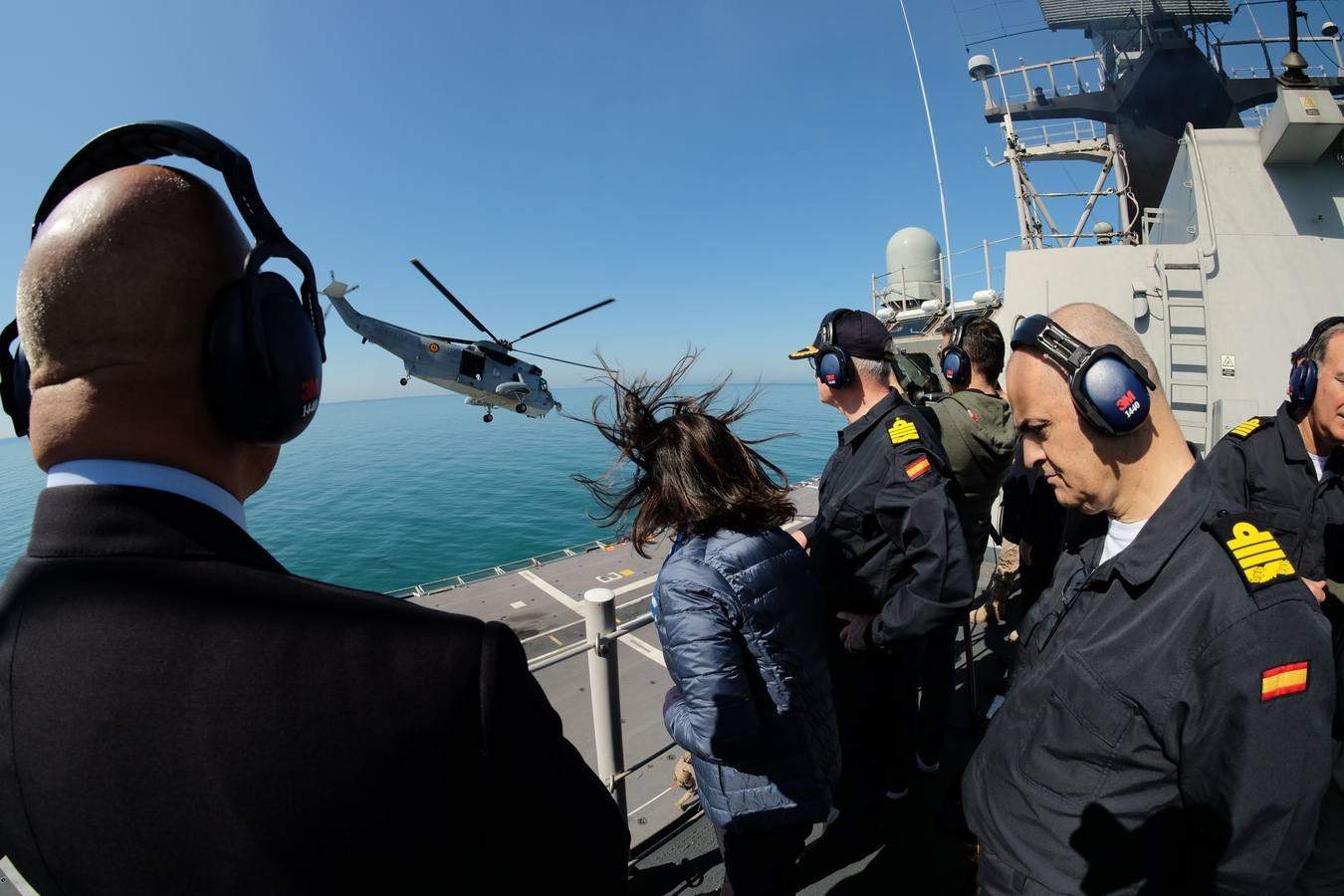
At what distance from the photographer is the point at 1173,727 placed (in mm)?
1226

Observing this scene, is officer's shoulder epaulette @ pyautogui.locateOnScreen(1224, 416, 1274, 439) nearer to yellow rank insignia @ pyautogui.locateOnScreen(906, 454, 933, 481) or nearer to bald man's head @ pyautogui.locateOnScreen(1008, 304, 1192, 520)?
yellow rank insignia @ pyautogui.locateOnScreen(906, 454, 933, 481)

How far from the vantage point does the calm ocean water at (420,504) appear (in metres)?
23.2

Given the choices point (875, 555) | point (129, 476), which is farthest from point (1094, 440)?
point (129, 476)

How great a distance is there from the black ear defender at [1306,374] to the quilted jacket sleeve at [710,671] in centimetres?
314

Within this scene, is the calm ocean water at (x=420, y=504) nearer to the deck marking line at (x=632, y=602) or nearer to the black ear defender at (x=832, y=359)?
the deck marking line at (x=632, y=602)

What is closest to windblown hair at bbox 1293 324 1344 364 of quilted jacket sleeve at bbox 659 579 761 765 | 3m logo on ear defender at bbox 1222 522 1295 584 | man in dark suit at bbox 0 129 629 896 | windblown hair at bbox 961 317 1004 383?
windblown hair at bbox 961 317 1004 383

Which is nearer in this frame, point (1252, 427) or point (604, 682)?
point (604, 682)

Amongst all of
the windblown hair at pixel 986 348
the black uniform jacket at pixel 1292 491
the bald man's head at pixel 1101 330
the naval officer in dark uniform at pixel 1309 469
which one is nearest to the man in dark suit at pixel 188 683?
the bald man's head at pixel 1101 330

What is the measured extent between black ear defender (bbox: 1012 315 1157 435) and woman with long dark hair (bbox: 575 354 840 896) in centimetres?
93

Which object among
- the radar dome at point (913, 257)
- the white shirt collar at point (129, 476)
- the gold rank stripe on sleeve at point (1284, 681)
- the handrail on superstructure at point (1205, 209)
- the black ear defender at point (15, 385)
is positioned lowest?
the gold rank stripe on sleeve at point (1284, 681)

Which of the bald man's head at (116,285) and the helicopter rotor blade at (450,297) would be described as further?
the helicopter rotor blade at (450,297)

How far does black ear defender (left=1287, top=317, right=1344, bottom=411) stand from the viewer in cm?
268

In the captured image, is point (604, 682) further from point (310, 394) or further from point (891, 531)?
point (310, 394)

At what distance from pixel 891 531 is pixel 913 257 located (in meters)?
19.5
